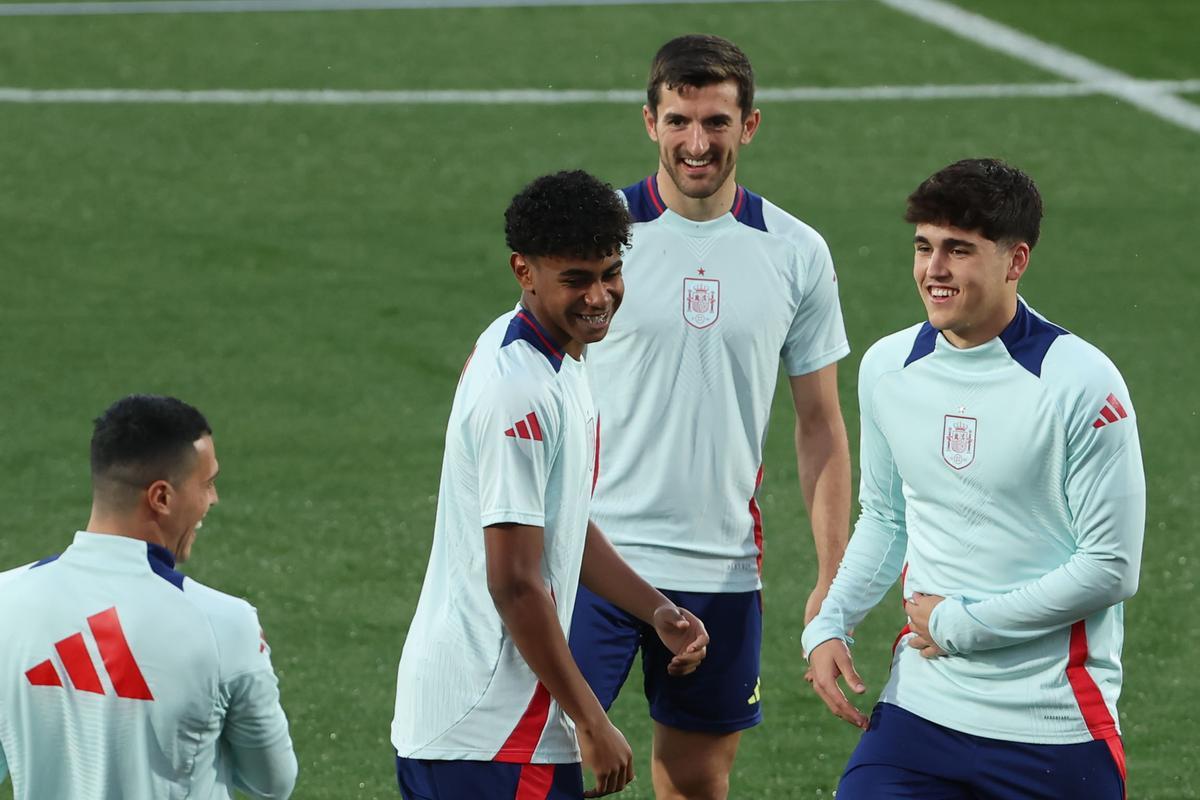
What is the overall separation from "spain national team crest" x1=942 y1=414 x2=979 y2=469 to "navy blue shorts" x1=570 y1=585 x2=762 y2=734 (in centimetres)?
123

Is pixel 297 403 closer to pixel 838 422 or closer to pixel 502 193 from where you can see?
pixel 502 193

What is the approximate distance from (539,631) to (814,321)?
1.90 meters

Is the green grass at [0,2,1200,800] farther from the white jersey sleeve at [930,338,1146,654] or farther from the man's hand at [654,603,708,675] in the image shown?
the white jersey sleeve at [930,338,1146,654]

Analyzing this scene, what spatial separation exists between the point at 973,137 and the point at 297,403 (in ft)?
24.1

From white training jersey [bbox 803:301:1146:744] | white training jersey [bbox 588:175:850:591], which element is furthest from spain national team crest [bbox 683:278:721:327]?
white training jersey [bbox 803:301:1146:744]

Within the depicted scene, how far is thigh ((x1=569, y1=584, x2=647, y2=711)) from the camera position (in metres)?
5.31

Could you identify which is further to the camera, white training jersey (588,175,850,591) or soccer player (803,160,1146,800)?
white training jersey (588,175,850,591)

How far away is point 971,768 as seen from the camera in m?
4.36

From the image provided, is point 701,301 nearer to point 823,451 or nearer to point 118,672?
point 823,451

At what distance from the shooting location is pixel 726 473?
5406 millimetres

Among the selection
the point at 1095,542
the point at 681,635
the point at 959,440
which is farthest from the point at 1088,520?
the point at 681,635

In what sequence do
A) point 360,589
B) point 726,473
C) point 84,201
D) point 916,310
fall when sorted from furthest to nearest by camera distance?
point 84,201 → point 916,310 → point 360,589 → point 726,473

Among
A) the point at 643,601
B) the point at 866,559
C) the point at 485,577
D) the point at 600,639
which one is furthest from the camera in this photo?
the point at 600,639

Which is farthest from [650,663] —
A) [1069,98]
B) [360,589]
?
[1069,98]
